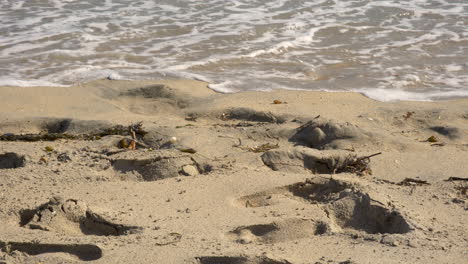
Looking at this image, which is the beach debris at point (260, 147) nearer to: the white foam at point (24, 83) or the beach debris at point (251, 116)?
the beach debris at point (251, 116)

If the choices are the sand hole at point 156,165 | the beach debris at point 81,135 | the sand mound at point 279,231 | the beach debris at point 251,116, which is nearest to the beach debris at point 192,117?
the beach debris at point 251,116

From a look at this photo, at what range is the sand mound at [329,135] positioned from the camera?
339 centimetres

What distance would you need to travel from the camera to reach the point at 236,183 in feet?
9.29

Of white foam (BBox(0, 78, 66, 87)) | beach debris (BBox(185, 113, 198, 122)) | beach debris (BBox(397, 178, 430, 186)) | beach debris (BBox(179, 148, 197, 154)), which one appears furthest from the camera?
white foam (BBox(0, 78, 66, 87))

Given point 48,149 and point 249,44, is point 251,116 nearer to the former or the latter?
point 48,149

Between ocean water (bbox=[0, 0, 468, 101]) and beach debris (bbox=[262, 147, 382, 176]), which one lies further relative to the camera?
ocean water (bbox=[0, 0, 468, 101])

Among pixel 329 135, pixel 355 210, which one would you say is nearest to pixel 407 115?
pixel 329 135

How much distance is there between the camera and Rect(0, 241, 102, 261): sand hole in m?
2.24

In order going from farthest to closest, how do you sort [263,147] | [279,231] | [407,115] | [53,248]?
[407,115]
[263,147]
[279,231]
[53,248]

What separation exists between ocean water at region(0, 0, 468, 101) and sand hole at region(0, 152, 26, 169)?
1.67 meters

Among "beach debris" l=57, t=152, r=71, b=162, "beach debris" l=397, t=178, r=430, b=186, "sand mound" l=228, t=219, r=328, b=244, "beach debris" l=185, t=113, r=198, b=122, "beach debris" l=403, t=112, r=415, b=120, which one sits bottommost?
"beach debris" l=403, t=112, r=415, b=120

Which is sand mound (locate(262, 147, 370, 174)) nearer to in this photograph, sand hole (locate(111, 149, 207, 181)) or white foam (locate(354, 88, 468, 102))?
sand hole (locate(111, 149, 207, 181))

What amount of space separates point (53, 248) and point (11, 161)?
991mm

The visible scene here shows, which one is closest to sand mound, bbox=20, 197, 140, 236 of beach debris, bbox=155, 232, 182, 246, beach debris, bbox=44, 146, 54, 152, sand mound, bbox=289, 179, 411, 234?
beach debris, bbox=155, 232, 182, 246
